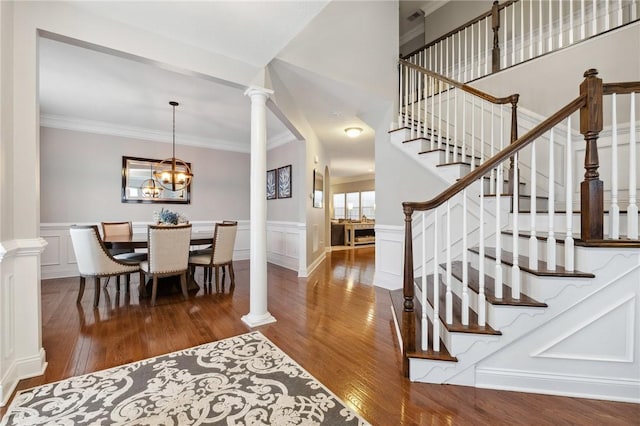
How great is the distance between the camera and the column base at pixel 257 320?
8.53 feet

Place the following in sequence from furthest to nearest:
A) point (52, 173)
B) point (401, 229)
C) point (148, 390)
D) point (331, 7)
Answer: point (52, 173)
point (401, 229)
point (331, 7)
point (148, 390)

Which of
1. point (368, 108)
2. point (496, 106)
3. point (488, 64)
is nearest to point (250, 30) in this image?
point (368, 108)

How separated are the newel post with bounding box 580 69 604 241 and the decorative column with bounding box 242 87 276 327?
7.78 feet

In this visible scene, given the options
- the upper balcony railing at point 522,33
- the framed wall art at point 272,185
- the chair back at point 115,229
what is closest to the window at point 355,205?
the framed wall art at point 272,185

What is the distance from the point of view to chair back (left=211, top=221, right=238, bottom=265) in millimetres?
3625

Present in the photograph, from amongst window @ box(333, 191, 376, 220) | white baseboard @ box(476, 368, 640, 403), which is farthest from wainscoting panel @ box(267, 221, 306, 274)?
window @ box(333, 191, 376, 220)

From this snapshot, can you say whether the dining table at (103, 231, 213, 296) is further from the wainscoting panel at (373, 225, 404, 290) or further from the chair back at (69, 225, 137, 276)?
the wainscoting panel at (373, 225, 404, 290)

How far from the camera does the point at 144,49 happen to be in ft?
6.91

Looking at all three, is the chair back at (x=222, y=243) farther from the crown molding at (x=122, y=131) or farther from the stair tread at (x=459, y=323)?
the crown molding at (x=122, y=131)

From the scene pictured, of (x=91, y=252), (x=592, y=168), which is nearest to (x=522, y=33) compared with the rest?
(x=592, y=168)

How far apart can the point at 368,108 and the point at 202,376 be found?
3.61m

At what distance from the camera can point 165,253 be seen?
3.14 metres

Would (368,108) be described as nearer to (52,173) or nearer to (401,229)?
(401,229)

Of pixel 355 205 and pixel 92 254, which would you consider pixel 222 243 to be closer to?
pixel 92 254
